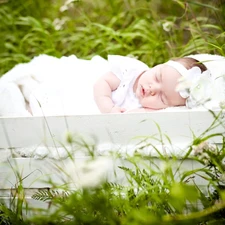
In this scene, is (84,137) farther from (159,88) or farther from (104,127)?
(159,88)

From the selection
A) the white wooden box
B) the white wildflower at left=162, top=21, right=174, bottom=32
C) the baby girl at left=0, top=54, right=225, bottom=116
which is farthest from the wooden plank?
the white wildflower at left=162, top=21, right=174, bottom=32

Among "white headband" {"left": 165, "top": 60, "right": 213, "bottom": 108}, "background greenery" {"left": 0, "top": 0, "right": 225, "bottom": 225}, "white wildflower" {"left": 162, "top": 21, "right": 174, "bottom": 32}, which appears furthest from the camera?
"white wildflower" {"left": 162, "top": 21, "right": 174, "bottom": 32}

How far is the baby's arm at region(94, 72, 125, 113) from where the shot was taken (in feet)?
5.55

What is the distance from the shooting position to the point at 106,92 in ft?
5.70

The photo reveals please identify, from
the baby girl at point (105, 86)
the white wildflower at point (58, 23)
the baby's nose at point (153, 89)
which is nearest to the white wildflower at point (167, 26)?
the baby girl at point (105, 86)

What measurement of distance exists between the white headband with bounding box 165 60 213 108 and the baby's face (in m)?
0.03

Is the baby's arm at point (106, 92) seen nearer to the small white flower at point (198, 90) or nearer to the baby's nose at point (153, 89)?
the baby's nose at point (153, 89)

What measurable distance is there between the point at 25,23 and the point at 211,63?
57.9 inches

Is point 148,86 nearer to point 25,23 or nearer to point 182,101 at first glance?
point 182,101

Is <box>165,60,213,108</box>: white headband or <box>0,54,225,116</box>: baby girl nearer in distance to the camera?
<box>165,60,213,108</box>: white headband

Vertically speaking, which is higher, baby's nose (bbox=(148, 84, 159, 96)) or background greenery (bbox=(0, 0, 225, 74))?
background greenery (bbox=(0, 0, 225, 74))

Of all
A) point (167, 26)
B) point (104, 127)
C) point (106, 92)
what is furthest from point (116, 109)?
point (167, 26)

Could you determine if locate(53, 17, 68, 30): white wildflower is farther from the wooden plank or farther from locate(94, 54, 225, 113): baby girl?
the wooden plank

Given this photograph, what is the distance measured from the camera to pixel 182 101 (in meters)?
1.66
